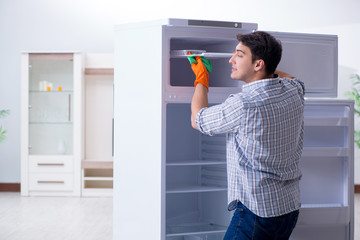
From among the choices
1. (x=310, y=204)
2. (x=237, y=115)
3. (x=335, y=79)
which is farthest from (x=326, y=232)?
(x=237, y=115)

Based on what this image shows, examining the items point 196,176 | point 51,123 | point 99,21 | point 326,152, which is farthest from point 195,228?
point 99,21

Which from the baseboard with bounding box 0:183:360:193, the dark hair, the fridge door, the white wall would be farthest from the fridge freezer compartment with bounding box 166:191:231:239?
the baseboard with bounding box 0:183:360:193

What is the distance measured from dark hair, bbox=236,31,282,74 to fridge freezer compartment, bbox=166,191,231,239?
1208mm

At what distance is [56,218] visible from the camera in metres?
4.69

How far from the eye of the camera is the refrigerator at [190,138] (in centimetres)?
244

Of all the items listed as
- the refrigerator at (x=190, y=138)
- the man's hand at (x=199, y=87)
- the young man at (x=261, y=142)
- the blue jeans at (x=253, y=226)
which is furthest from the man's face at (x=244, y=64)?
the blue jeans at (x=253, y=226)

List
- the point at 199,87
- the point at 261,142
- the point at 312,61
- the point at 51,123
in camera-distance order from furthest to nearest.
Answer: the point at 51,123
the point at 312,61
the point at 199,87
the point at 261,142

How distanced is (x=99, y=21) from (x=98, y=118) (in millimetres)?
1297

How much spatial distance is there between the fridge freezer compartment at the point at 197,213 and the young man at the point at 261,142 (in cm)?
101

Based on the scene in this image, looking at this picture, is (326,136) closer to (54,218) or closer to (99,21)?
(54,218)

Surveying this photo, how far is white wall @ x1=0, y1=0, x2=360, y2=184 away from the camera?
20.7 feet

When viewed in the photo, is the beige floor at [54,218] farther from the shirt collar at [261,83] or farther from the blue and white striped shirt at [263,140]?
the shirt collar at [261,83]

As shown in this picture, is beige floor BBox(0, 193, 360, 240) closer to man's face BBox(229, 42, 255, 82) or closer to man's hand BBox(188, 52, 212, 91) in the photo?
man's hand BBox(188, 52, 212, 91)

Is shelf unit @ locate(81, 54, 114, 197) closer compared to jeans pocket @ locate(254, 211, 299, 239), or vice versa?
jeans pocket @ locate(254, 211, 299, 239)
